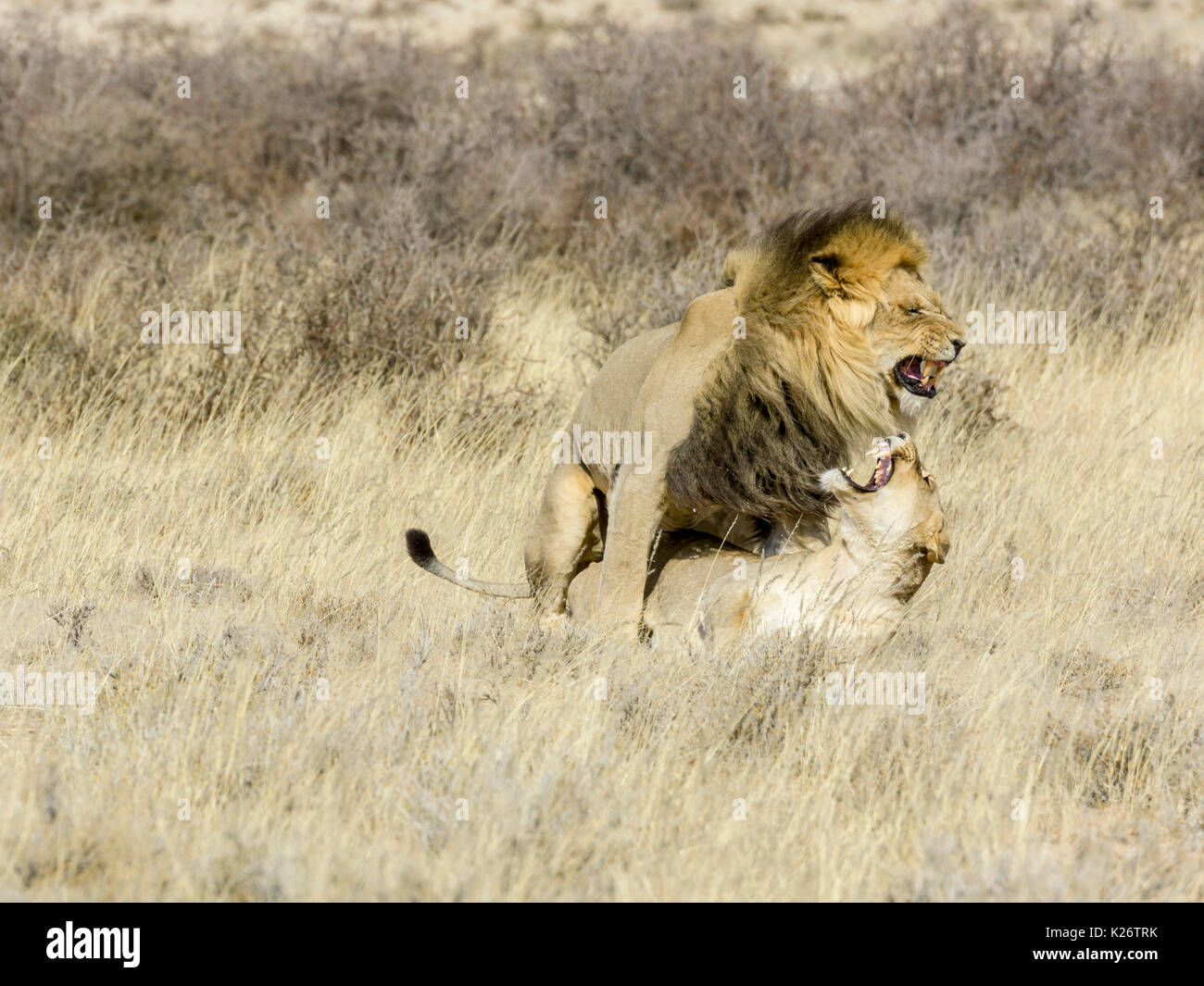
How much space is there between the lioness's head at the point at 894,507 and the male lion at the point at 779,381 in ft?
1.02

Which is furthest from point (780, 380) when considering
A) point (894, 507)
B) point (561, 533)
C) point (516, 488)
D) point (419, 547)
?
point (516, 488)

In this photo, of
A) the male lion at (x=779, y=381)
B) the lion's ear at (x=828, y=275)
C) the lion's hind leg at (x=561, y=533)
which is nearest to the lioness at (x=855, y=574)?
the male lion at (x=779, y=381)

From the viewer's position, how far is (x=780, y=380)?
4805 millimetres

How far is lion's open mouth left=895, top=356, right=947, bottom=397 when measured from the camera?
4.74m

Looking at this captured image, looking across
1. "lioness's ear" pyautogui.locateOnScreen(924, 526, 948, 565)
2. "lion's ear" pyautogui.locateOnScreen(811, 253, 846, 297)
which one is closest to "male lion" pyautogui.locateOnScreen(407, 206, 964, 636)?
"lion's ear" pyautogui.locateOnScreen(811, 253, 846, 297)

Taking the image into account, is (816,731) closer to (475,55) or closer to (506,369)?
(506,369)

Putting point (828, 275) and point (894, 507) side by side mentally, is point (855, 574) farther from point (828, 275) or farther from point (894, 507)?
point (828, 275)

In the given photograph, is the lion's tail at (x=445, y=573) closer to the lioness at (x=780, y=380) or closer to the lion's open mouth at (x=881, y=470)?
A: the lioness at (x=780, y=380)

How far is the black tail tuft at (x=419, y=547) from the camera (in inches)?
198

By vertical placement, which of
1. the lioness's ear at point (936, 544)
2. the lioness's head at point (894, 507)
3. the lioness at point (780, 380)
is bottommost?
the lioness's ear at point (936, 544)

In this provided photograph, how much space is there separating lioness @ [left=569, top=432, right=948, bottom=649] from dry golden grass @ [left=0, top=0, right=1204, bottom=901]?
16 centimetres

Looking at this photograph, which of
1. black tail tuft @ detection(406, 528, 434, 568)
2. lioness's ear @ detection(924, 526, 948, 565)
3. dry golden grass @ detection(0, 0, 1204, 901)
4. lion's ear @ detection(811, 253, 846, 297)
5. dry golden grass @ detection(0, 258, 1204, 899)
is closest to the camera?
dry golden grass @ detection(0, 258, 1204, 899)

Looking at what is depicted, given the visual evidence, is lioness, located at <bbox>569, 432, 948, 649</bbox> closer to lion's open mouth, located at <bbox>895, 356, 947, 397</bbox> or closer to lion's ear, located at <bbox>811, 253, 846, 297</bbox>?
lion's open mouth, located at <bbox>895, 356, 947, 397</bbox>
